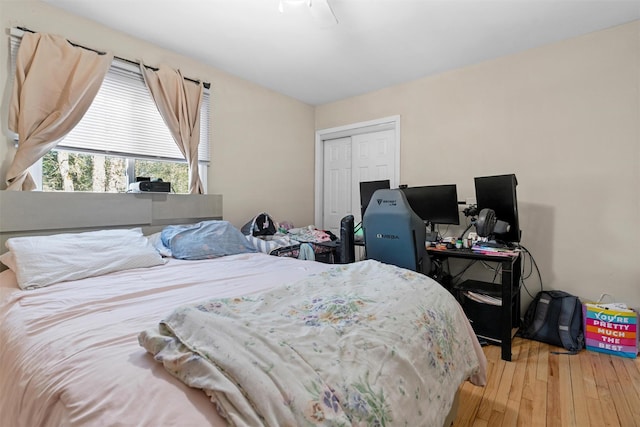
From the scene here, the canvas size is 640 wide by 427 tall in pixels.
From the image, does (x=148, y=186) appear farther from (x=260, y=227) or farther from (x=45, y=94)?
(x=260, y=227)

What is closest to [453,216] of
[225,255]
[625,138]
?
[625,138]

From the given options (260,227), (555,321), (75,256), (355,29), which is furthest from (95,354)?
(555,321)

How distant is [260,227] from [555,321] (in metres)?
2.75

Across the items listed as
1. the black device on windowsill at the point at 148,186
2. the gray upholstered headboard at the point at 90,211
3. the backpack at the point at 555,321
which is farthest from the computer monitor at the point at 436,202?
the black device on windowsill at the point at 148,186

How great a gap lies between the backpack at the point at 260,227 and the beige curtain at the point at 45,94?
5.40 feet

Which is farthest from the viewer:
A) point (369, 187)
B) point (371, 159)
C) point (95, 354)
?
point (371, 159)

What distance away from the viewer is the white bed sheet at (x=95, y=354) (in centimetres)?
63

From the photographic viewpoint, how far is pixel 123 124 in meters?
2.55

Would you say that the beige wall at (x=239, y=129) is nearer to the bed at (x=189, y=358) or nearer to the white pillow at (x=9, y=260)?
the white pillow at (x=9, y=260)

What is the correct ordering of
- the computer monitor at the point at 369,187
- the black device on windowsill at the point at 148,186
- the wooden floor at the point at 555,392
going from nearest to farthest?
1. the wooden floor at the point at 555,392
2. the black device on windowsill at the point at 148,186
3. the computer monitor at the point at 369,187

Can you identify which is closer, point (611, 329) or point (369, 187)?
point (611, 329)

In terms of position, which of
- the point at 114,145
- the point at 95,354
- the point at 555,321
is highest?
the point at 114,145

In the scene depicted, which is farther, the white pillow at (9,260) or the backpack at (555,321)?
the backpack at (555,321)

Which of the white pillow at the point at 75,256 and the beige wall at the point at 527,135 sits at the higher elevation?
the beige wall at the point at 527,135
